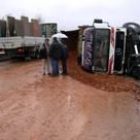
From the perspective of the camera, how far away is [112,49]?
2086 cm

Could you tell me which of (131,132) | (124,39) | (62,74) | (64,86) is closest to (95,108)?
(131,132)

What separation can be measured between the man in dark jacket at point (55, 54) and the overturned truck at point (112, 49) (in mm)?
2427

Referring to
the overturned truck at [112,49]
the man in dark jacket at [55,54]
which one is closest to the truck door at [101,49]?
the overturned truck at [112,49]

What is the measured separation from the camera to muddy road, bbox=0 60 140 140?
1017 centimetres

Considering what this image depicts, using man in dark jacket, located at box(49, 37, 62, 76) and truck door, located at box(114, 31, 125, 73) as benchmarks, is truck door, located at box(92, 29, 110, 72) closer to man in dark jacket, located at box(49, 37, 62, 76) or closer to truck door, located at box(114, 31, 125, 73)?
truck door, located at box(114, 31, 125, 73)

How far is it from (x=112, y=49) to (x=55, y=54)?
127 inches

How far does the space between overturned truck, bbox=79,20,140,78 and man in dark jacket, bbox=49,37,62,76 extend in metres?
2.43

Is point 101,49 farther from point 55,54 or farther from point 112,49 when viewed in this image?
point 55,54

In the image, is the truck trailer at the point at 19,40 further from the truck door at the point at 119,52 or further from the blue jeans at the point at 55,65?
the truck door at the point at 119,52

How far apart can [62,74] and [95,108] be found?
6.87 m

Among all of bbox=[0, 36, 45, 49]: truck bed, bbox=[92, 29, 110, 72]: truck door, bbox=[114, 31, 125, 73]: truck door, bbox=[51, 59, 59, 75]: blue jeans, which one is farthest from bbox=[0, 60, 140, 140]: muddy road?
bbox=[0, 36, 45, 49]: truck bed

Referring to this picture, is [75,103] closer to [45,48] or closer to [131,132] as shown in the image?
[131,132]

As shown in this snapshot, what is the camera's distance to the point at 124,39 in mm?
Result: 20734

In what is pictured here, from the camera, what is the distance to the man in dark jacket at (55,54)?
1912cm
